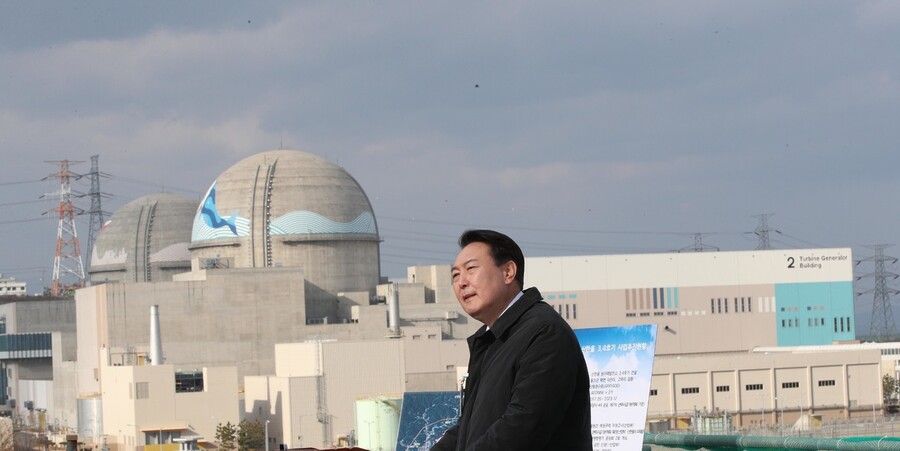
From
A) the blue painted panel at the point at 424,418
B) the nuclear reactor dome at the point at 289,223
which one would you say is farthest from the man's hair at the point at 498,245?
the nuclear reactor dome at the point at 289,223

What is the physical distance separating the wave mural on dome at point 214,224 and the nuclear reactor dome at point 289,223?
2.0 inches

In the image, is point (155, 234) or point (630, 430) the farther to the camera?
point (155, 234)

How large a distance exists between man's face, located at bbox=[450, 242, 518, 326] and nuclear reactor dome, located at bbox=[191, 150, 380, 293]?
67.9 meters

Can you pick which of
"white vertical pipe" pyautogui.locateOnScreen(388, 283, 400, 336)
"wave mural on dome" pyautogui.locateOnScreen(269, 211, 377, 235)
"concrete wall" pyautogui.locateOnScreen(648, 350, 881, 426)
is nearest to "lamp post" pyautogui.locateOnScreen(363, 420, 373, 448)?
"concrete wall" pyautogui.locateOnScreen(648, 350, 881, 426)

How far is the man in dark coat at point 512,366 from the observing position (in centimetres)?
497

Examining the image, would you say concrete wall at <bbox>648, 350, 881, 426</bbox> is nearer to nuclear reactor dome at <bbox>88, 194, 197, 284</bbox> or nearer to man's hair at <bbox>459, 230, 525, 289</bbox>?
nuclear reactor dome at <bbox>88, 194, 197, 284</bbox>

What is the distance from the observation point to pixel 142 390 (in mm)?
60062

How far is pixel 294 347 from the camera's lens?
210ft

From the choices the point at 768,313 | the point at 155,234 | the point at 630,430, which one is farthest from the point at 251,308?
the point at 630,430

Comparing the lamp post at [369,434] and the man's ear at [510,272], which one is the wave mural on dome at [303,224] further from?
the man's ear at [510,272]

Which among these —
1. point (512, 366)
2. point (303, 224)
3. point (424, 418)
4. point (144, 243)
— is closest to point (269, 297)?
point (303, 224)

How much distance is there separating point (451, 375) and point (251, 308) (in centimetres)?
1069

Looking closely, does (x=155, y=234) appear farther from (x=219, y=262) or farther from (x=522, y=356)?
(x=522, y=356)

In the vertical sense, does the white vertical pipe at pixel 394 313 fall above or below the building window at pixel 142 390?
above
